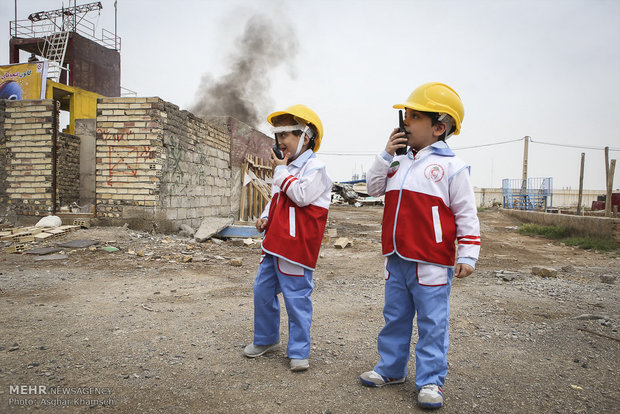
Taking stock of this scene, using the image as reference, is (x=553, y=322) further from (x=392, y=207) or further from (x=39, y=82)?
(x=39, y=82)

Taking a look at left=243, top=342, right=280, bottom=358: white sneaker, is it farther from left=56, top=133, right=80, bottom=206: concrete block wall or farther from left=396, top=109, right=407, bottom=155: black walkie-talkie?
left=56, top=133, right=80, bottom=206: concrete block wall

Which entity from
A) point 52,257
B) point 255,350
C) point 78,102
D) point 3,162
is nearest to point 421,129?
point 255,350

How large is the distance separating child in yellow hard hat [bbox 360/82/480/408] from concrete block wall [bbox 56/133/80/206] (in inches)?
418

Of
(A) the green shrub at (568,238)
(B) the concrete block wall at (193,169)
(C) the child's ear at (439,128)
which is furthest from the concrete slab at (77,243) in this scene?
(A) the green shrub at (568,238)

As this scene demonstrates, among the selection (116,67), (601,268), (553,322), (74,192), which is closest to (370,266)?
(553,322)

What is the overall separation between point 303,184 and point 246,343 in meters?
1.26

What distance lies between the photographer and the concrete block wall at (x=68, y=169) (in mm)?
10403

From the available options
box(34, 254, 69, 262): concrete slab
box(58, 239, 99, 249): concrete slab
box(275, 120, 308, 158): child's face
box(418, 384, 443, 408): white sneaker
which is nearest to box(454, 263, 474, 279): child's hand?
box(418, 384, 443, 408): white sneaker

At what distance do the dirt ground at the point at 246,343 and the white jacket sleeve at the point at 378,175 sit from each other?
1112 mm

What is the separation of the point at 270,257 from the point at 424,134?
46.5 inches

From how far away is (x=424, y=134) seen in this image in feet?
6.98

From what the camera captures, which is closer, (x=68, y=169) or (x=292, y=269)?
(x=292, y=269)

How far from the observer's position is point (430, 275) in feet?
6.42

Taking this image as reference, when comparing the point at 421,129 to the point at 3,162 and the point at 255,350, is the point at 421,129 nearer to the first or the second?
the point at 255,350
